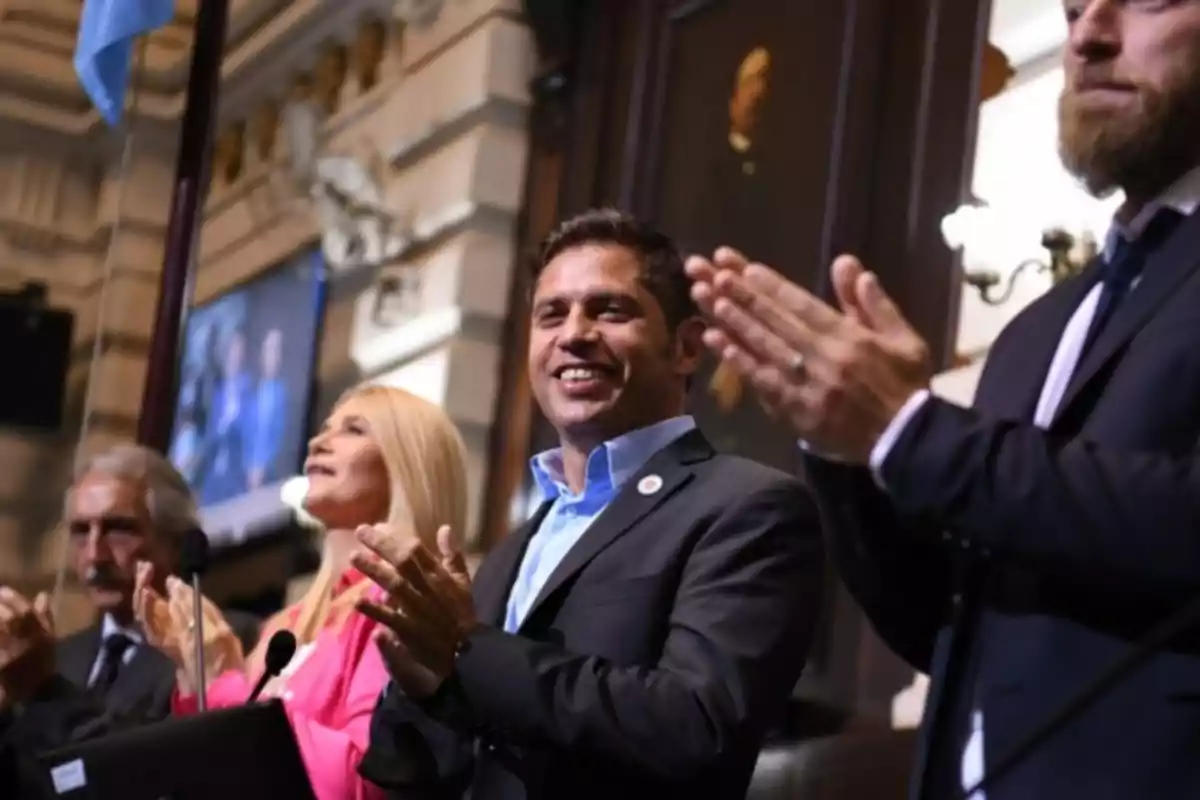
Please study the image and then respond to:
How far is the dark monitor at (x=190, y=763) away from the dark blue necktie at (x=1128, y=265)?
873mm

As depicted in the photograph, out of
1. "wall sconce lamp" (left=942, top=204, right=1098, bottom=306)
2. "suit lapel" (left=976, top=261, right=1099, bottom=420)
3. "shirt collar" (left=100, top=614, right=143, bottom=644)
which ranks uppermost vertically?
"wall sconce lamp" (left=942, top=204, right=1098, bottom=306)

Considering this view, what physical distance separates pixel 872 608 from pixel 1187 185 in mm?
380

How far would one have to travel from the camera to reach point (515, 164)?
13.6 ft

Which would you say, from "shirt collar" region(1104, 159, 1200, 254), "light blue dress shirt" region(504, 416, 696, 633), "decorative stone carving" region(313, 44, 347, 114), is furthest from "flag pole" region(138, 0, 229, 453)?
"shirt collar" region(1104, 159, 1200, 254)

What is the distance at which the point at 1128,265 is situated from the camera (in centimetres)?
126

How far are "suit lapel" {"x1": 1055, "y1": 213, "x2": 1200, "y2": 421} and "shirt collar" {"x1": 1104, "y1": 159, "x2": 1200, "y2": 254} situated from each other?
0.03 metres

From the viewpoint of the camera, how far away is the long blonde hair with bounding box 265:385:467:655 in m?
2.26

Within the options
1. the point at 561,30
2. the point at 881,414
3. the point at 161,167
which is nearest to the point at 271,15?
the point at 161,167

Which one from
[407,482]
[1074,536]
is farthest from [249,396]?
[1074,536]

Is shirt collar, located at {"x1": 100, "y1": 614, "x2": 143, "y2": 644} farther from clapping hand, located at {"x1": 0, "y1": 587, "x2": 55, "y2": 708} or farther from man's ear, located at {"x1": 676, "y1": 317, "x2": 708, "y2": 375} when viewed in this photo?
man's ear, located at {"x1": 676, "y1": 317, "x2": 708, "y2": 375}

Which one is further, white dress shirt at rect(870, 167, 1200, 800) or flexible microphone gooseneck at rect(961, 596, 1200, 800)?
white dress shirt at rect(870, 167, 1200, 800)

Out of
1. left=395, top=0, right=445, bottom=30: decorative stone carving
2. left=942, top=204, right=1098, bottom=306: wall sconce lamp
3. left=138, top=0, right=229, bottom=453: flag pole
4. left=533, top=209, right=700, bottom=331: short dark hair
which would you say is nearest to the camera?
left=533, top=209, right=700, bottom=331: short dark hair

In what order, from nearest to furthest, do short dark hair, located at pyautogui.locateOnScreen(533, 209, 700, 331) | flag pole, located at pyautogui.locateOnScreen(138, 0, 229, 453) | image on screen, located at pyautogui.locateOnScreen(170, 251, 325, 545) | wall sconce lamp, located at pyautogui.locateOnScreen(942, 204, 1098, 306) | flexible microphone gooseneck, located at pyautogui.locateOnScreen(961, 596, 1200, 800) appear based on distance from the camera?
flexible microphone gooseneck, located at pyautogui.locateOnScreen(961, 596, 1200, 800), short dark hair, located at pyautogui.locateOnScreen(533, 209, 700, 331), wall sconce lamp, located at pyautogui.locateOnScreen(942, 204, 1098, 306), flag pole, located at pyautogui.locateOnScreen(138, 0, 229, 453), image on screen, located at pyautogui.locateOnScreen(170, 251, 325, 545)

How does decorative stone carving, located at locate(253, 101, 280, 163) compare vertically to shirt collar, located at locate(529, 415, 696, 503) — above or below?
above
